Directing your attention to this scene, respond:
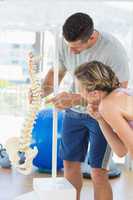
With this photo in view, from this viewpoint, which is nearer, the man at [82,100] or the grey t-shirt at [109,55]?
the man at [82,100]

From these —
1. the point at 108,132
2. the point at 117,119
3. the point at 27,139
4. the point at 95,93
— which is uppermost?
the point at 95,93

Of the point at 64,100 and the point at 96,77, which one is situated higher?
the point at 96,77

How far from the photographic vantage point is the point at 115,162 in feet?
12.2

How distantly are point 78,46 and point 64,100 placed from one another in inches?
12.0

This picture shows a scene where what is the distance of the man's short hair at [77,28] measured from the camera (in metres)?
1.93

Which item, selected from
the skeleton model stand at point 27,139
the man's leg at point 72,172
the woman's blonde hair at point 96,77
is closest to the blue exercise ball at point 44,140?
the man's leg at point 72,172

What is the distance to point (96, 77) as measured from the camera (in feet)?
5.78

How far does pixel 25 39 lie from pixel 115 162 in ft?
4.96

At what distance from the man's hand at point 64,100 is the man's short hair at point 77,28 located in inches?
12.4

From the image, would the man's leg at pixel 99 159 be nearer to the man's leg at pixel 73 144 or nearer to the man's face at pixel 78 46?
the man's leg at pixel 73 144

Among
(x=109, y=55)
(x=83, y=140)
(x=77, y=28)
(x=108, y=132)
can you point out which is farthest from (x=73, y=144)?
(x=77, y=28)

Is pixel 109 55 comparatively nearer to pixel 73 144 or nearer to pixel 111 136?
pixel 111 136

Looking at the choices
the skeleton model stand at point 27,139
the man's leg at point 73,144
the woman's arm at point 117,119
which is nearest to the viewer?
the woman's arm at point 117,119

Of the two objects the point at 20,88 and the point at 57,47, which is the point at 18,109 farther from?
the point at 57,47
